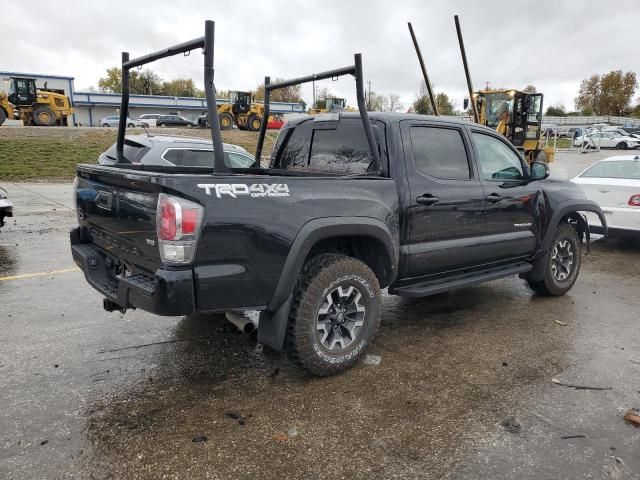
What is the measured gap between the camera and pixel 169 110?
6166 cm

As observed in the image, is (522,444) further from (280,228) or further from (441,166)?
(441,166)

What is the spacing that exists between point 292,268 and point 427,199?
147 centimetres

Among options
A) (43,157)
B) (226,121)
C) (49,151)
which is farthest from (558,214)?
(226,121)

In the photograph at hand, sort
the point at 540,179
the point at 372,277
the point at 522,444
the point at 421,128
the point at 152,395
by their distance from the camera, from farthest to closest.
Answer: the point at 540,179
the point at 421,128
the point at 372,277
the point at 152,395
the point at 522,444

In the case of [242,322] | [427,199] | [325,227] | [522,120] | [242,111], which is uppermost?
[242,111]

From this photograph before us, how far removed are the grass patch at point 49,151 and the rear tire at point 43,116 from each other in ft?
16.0

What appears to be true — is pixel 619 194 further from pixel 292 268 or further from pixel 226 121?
pixel 226 121

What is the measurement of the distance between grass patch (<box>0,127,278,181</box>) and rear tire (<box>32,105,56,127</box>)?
488cm

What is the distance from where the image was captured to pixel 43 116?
102 feet

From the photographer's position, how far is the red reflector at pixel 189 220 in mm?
2926

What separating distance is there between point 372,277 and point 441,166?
4.39 feet

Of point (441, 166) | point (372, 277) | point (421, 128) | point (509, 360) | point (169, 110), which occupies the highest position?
point (169, 110)

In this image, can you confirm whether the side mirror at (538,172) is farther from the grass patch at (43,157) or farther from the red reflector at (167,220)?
the grass patch at (43,157)

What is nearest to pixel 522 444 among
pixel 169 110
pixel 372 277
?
pixel 372 277
